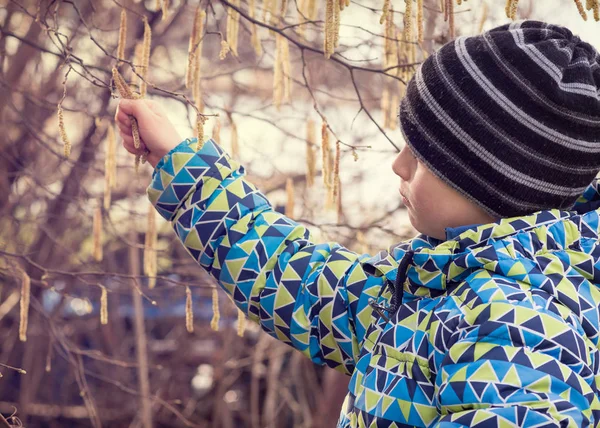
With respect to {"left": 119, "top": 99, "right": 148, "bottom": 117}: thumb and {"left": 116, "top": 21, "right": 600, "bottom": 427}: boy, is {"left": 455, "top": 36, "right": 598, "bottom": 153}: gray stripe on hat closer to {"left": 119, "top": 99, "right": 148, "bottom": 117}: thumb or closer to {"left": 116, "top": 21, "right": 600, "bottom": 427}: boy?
{"left": 116, "top": 21, "right": 600, "bottom": 427}: boy

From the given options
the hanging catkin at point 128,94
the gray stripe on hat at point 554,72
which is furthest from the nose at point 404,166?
the hanging catkin at point 128,94

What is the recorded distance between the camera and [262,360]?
4078 millimetres

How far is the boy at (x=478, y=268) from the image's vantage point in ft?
3.38

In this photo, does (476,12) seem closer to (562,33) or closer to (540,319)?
(562,33)

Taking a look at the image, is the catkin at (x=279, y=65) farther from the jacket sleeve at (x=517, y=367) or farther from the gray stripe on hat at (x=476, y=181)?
the jacket sleeve at (x=517, y=367)

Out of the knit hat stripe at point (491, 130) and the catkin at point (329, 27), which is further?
the catkin at point (329, 27)

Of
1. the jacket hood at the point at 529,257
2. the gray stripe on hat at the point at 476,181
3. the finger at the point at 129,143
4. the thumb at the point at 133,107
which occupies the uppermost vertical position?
the thumb at the point at 133,107

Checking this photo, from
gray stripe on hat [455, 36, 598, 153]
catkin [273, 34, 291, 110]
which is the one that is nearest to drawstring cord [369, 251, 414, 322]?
gray stripe on hat [455, 36, 598, 153]

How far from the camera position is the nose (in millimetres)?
1292

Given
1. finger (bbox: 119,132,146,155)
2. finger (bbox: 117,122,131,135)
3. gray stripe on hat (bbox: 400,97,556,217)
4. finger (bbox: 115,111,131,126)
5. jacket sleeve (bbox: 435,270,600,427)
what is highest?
finger (bbox: 115,111,131,126)

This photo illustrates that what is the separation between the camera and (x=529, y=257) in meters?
1.16

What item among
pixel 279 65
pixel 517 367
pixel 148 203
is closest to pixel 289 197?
pixel 279 65

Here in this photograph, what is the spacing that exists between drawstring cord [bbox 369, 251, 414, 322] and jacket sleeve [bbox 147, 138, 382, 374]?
0.25 ft

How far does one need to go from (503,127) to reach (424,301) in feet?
0.94
